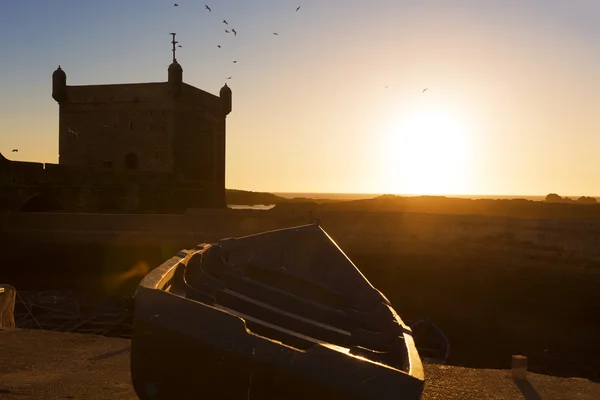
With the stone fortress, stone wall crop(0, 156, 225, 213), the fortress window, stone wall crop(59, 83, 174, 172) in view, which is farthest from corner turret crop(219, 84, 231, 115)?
the fortress window

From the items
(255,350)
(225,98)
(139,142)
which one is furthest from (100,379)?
(225,98)

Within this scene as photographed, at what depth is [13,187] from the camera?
20312 millimetres

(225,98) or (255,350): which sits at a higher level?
(225,98)

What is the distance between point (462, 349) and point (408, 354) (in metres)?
7.46

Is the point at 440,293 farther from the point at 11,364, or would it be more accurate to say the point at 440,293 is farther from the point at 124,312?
the point at 11,364

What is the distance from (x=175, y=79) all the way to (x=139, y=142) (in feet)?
12.4

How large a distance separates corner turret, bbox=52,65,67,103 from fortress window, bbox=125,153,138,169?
5076mm

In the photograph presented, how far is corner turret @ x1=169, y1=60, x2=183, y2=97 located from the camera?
27219 mm

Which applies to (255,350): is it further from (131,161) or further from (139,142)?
(131,161)

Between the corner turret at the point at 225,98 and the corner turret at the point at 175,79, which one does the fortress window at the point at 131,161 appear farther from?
the corner turret at the point at 225,98

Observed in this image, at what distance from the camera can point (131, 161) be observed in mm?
27906

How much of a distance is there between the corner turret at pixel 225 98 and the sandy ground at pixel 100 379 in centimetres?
2664

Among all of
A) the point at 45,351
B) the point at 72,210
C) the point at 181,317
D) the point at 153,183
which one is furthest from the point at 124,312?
the point at 153,183

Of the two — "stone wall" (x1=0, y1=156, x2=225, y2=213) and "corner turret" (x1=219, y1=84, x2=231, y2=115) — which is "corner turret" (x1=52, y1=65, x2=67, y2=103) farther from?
"corner turret" (x1=219, y1=84, x2=231, y2=115)
